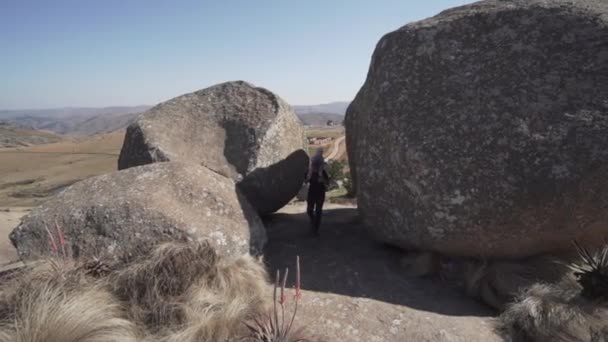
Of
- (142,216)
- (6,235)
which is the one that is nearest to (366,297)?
(142,216)

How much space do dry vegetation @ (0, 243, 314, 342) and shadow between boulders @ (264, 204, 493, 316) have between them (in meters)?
1.41

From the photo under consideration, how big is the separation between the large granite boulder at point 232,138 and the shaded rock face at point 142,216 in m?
1.46

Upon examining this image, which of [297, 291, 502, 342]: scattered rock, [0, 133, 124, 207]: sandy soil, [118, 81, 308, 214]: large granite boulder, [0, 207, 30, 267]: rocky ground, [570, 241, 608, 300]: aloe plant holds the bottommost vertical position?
[0, 133, 124, 207]: sandy soil

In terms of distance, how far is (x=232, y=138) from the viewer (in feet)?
28.1

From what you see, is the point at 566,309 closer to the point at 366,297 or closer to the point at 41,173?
the point at 366,297

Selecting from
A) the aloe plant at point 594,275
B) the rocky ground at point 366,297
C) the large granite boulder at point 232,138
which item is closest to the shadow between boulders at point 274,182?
the large granite boulder at point 232,138

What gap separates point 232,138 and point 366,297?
14.4 feet

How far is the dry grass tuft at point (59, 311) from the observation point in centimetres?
364

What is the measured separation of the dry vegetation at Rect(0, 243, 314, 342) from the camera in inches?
148

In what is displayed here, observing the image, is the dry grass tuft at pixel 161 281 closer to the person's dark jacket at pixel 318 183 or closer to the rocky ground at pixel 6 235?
the person's dark jacket at pixel 318 183

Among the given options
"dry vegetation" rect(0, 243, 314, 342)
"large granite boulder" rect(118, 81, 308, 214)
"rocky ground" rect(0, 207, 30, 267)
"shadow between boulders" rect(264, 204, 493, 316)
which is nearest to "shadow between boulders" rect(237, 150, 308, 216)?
"large granite boulder" rect(118, 81, 308, 214)

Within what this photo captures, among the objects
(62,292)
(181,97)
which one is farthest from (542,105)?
(181,97)

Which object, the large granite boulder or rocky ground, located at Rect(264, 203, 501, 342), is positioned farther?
the large granite boulder

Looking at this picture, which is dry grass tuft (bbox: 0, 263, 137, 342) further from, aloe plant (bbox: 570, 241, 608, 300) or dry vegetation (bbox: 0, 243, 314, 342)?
aloe plant (bbox: 570, 241, 608, 300)
